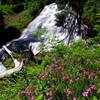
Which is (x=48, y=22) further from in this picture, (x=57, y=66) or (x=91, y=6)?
(x=57, y=66)

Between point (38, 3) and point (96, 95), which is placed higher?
point (96, 95)

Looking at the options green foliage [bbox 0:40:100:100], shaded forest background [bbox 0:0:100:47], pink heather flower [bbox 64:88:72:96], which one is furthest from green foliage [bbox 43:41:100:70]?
shaded forest background [bbox 0:0:100:47]

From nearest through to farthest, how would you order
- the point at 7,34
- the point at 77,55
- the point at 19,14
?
the point at 77,55 → the point at 7,34 → the point at 19,14

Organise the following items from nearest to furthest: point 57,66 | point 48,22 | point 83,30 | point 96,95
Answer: point 96,95 → point 57,66 → point 83,30 → point 48,22

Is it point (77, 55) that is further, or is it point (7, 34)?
point (7, 34)

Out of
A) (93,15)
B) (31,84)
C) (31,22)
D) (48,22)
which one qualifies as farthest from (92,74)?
(31,22)

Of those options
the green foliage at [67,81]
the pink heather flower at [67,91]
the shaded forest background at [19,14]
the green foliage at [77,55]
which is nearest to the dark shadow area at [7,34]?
the shaded forest background at [19,14]

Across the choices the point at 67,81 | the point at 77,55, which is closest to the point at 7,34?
the point at 77,55

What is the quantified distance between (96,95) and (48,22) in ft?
43.9

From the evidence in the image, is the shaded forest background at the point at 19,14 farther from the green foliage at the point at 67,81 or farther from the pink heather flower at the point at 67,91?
the pink heather flower at the point at 67,91

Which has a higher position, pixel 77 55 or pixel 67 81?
pixel 67 81

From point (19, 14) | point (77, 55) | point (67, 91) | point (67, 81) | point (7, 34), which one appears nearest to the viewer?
point (67, 91)

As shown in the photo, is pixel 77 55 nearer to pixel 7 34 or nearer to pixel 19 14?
pixel 7 34

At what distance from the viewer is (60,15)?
16281 millimetres
